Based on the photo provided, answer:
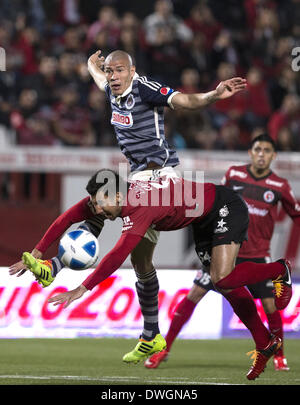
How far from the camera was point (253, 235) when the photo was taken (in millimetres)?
9766

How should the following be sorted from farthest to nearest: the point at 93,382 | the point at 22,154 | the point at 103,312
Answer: the point at 22,154 → the point at 103,312 → the point at 93,382

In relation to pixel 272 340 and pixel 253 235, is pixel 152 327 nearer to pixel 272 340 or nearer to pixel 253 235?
pixel 272 340

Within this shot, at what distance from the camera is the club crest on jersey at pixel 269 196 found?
32.0 feet

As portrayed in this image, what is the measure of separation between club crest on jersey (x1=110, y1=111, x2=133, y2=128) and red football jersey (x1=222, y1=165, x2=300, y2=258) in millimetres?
2044

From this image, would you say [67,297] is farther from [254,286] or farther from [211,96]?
[254,286]

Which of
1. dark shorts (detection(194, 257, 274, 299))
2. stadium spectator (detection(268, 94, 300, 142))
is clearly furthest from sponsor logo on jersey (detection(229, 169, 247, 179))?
stadium spectator (detection(268, 94, 300, 142))

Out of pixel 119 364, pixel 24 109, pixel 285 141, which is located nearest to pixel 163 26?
pixel 285 141

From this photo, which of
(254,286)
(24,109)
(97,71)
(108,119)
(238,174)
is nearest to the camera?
(97,71)

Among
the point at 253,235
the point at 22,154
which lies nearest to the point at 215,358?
the point at 253,235

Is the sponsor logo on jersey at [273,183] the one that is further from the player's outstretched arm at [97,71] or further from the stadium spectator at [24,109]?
the stadium spectator at [24,109]

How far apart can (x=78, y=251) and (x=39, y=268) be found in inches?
15.6

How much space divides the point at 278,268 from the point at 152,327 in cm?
122

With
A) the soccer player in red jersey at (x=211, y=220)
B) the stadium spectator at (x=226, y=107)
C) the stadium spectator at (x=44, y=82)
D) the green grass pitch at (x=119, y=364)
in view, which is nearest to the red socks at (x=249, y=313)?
the soccer player in red jersey at (x=211, y=220)

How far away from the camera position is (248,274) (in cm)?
780
